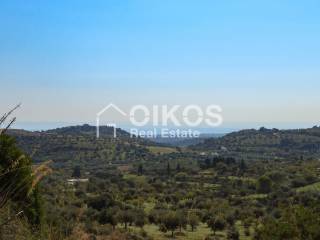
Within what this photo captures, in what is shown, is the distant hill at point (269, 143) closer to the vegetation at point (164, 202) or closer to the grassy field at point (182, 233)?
the vegetation at point (164, 202)

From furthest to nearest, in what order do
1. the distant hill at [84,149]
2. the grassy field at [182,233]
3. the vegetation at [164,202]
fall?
the distant hill at [84,149], the grassy field at [182,233], the vegetation at [164,202]

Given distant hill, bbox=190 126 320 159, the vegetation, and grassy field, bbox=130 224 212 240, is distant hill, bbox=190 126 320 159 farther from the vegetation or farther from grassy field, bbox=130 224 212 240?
grassy field, bbox=130 224 212 240

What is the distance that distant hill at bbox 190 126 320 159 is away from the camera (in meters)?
150

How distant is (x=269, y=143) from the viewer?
167m

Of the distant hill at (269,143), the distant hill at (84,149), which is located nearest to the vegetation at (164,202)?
the distant hill at (84,149)

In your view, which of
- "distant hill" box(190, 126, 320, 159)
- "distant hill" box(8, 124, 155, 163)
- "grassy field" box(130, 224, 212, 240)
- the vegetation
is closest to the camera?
the vegetation

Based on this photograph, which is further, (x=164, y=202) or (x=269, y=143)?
(x=269, y=143)

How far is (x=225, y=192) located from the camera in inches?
2419

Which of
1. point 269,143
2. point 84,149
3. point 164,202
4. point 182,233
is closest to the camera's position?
point 182,233

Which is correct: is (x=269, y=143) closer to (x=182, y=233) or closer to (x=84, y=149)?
(x=84, y=149)

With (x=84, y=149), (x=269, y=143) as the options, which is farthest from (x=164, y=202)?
(x=269, y=143)

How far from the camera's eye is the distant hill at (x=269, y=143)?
491 feet

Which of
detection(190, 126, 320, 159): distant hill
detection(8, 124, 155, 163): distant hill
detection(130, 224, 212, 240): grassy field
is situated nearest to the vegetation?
detection(130, 224, 212, 240): grassy field

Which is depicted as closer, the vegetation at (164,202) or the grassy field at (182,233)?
the vegetation at (164,202)
